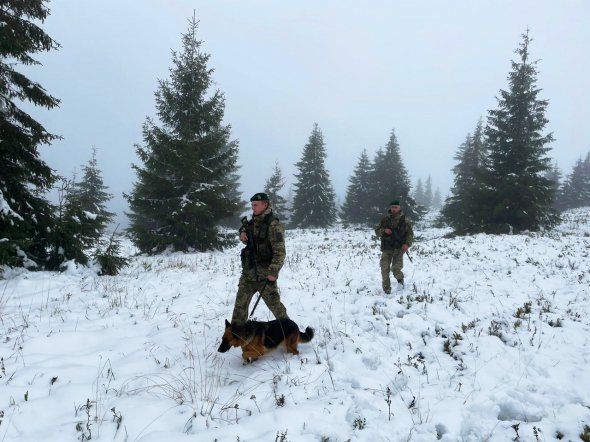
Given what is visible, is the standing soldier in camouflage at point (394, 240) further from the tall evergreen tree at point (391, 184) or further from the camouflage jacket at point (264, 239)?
the tall evergreen tree at point (391, 184)

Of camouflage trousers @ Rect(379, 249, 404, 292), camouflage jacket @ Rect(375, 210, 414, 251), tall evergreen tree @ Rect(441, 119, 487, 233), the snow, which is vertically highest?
tall evergreen tree @ Rect(441, 119, 487, 233)

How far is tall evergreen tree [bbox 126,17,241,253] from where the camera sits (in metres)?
15.2

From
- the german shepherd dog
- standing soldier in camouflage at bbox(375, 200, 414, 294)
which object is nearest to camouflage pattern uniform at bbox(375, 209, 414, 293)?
standing soldier in camouflage at bbox(375, 200, 414, 294)

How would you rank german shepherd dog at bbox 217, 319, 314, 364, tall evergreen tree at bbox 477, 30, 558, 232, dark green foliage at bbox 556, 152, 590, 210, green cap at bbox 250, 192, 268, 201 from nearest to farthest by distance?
1. german shepherd dog at bbox 217, 319, 314, 364
2. green cap at bbox 250, 192, 268, 201
3. tall evergreen tree at bbox 477, 30, 558, 232
4. dark green foliage at bbox 556, 152, 590, 210

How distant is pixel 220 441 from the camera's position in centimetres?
333

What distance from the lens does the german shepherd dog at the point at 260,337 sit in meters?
5.05

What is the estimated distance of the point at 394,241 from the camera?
28.8 ft

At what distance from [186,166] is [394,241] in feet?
33.7

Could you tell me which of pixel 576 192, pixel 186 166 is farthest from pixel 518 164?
pixel 576 192

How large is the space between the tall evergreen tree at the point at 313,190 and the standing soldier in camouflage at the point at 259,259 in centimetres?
3267

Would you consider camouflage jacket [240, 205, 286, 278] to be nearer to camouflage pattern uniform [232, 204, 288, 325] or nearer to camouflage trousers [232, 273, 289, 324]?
camouflage pattern uniform [232, 204, 288, 325]

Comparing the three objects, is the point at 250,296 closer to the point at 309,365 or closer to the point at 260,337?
the point at 260,337

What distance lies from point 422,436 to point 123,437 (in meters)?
3.01

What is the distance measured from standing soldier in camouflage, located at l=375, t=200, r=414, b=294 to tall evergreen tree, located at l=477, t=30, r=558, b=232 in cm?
1313
